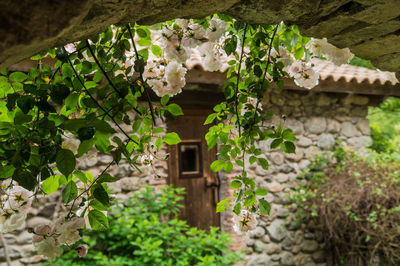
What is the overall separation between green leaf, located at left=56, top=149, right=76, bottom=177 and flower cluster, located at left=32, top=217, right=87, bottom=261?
0.24m

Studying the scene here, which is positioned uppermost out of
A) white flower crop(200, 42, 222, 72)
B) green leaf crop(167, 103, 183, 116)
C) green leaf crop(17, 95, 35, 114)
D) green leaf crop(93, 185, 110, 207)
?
white flower crop(200, 42, 222, 72)

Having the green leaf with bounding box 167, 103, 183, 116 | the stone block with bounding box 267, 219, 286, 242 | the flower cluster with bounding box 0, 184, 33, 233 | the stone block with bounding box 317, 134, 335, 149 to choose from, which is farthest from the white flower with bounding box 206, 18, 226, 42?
the stone block with bounding box 317, 134, 335, 149

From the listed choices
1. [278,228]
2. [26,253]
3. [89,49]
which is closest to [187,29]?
[89,49]

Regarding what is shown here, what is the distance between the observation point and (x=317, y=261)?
13.7 ft

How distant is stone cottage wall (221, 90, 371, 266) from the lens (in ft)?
12.8

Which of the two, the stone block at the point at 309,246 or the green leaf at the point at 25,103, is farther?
the stone block at the point at 309,246

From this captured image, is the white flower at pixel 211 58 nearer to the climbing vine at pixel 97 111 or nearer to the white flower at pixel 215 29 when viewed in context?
the climbing vine at pixel 97 111

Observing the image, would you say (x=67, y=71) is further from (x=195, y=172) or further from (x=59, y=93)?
(x=195, y=172)

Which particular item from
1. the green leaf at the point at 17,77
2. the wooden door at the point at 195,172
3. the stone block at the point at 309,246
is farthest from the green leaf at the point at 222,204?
the stone block at the point at 309,246

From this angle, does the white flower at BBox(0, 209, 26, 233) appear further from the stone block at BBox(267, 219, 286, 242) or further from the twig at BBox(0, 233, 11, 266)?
the stone block at BBox(267, 219, 286, 242)

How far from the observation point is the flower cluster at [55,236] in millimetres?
891

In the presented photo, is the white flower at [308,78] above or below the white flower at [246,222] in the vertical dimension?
above

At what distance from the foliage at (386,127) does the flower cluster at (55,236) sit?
4430 mm

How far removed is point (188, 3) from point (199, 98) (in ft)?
10.1
